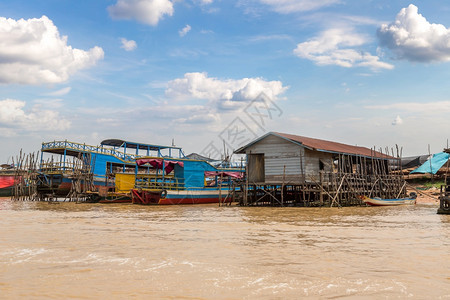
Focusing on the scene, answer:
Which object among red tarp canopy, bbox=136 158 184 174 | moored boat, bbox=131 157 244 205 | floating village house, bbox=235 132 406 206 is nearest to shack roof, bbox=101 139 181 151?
moored boat, bbox=131 157 244 205

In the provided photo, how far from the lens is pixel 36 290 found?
5.09 metres

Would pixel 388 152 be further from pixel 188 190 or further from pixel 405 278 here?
pixel 405 278

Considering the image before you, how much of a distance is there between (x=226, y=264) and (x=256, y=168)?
18.9 metres

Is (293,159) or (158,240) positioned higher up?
(293,159)

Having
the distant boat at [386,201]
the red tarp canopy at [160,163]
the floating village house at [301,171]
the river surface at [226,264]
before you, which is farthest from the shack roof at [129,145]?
the river surface at [226,264]

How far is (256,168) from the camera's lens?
25391 millimetres

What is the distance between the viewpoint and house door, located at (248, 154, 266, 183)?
82.9 ft

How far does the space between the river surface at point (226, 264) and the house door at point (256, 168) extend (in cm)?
1438

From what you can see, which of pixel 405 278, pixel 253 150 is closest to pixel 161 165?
pixel 253 150

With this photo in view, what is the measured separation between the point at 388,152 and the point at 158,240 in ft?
82.7

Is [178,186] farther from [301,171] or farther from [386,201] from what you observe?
[386,201]

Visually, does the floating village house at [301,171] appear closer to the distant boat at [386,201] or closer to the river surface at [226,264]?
the distant boat at [386,201]

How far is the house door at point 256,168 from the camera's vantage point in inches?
995

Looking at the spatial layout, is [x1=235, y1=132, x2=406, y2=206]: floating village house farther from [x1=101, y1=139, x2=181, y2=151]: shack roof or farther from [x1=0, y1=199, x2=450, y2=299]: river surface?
[x1=101, y1=139, x2=181, y2=151]: shack roof
